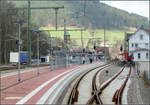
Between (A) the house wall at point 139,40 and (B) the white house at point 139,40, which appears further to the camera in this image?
(A) the house wall at point 139,40

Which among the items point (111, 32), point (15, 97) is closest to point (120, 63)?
point (15, 97)

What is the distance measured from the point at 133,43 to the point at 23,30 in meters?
35.4

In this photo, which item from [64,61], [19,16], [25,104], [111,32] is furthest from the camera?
[111,32]

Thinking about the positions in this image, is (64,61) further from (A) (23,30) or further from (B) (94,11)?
(B) (94,11)

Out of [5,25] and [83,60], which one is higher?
[5,25]

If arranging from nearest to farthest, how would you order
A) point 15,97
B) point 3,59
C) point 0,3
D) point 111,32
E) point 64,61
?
point 15,97 < point 64,61 < point 0,3 < point 3,59 < point 111,32

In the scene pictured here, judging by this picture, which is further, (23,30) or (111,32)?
(111,32)

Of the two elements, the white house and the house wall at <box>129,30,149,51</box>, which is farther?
the house wall at <box>129,30,149,51</box>

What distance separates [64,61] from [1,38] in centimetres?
2259

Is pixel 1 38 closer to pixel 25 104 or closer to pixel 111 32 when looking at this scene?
pixel 25 104

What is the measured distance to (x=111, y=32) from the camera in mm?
199375

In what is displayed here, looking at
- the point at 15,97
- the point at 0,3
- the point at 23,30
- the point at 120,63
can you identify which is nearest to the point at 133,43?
the point at 120,63

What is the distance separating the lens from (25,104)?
14000 millimetres

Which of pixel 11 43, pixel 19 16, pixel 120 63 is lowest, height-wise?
pixel 120 63
